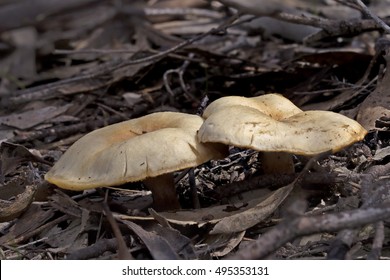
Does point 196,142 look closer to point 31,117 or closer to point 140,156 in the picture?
point 140,156

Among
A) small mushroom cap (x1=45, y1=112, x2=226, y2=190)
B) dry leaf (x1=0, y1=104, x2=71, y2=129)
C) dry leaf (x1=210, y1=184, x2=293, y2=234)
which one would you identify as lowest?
dry leaf (x1=0, y1=104, x2=71, y2=129)

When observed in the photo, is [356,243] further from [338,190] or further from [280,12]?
[280,12]

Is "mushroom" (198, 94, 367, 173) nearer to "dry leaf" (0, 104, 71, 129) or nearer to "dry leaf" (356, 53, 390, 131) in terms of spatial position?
"dry leaf" (356, 53, 390, 131)

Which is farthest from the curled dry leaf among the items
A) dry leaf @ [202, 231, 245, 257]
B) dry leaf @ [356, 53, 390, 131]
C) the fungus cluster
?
dry leaf @ [356, 53, 390, 131]

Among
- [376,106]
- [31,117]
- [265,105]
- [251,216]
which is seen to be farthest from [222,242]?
[31,117]

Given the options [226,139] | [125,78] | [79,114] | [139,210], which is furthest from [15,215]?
[125,78]

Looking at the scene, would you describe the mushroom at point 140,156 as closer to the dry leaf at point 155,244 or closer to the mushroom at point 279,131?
the mushroom at point 279,131
